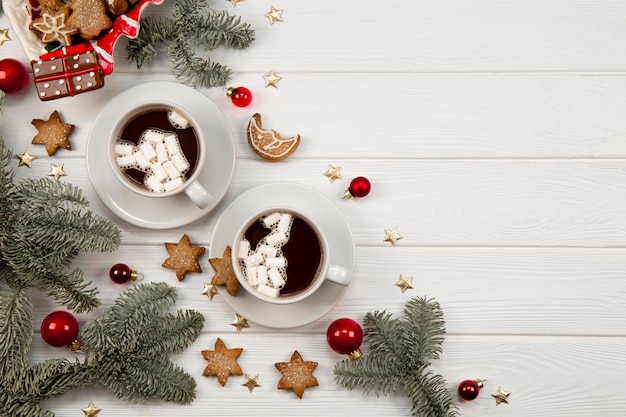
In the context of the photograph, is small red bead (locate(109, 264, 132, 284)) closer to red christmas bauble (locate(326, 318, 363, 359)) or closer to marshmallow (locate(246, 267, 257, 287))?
marshmallow (locate(246, 267, 257, 287))

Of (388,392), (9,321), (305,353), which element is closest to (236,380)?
(305,353)

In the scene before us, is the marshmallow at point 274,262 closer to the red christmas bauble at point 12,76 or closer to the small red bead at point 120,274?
the small red bead at point 120,274

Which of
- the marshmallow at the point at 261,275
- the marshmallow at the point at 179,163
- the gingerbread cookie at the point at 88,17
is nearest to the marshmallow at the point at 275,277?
the marshmallow at the point at 261,275

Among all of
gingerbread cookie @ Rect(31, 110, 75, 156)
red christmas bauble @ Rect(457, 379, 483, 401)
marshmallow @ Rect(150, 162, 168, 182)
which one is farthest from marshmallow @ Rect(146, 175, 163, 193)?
red christmas bauble @ Rect(457, 379, 483, 401)

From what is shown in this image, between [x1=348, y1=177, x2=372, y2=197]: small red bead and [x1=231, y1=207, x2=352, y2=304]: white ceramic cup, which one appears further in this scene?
[x1=348, y1=177, x2=372, y2=197]: small red bead

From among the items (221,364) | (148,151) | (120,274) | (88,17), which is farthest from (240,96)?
(221,364)

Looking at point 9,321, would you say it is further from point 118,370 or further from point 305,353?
point 305,353
